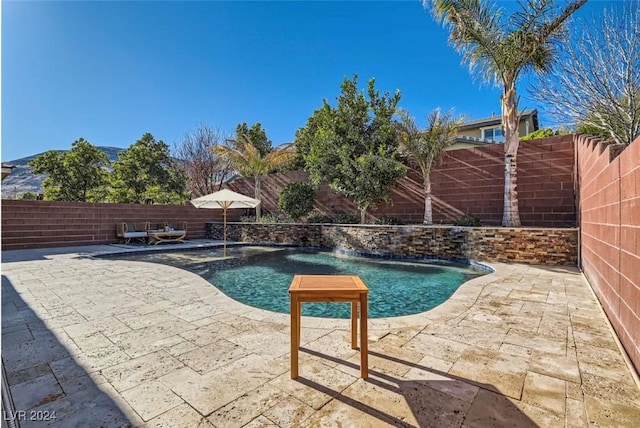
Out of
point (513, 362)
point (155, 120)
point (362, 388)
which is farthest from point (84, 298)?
point (155, 120)

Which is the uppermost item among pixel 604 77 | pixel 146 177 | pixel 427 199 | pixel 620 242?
pixel 604 77

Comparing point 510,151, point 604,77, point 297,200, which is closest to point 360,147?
point 297,200

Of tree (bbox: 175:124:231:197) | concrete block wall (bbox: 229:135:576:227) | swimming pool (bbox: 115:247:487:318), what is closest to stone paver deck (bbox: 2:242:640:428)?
swimming pool (bbox: 115:247:487:318)

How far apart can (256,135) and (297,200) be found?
28.1 feet

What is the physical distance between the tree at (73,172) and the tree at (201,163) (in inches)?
181

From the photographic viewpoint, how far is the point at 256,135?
20172mm

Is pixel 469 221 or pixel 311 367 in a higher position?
pixel 469 221

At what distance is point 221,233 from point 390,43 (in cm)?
1045

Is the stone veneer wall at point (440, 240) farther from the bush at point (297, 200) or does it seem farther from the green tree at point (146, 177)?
the green tree at point (146, 177)

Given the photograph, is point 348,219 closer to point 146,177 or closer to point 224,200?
point 224,200

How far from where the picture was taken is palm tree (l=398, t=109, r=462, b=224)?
10195 mm

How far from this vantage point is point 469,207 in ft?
34.4

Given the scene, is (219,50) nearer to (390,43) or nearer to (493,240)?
(390,43)

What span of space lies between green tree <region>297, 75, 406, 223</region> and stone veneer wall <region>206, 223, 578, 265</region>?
1536mm
